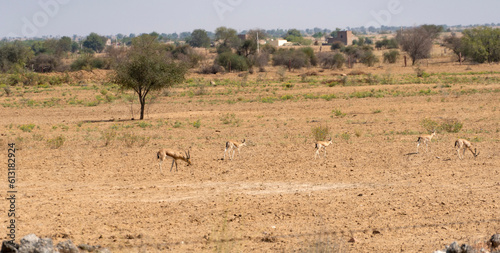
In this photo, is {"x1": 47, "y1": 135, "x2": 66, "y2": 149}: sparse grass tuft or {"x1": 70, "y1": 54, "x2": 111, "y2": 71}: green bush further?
{"x1": 70, "y1": 54, "x2": 111, "y2": 71}: green bush

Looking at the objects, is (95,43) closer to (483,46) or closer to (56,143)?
(483,46)

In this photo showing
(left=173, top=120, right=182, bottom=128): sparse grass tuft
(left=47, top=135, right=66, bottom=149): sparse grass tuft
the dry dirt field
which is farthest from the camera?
(left=173, top=120, right=182, bottom=128): sparse grass tuft

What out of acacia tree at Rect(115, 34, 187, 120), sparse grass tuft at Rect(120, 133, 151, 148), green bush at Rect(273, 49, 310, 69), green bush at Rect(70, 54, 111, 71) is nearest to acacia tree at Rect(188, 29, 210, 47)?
green bush at Rect(70, 54, 111, 71)

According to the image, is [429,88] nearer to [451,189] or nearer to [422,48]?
[451,189]

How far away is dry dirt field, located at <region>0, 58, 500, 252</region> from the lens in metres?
9.08

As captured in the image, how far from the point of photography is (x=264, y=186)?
40.7 ft

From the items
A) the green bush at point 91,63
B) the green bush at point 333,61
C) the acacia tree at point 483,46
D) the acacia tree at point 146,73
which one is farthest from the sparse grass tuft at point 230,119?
the green bush at point 91,63

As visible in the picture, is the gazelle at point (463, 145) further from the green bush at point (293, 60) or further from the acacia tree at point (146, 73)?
the green bush at point (293, 60)

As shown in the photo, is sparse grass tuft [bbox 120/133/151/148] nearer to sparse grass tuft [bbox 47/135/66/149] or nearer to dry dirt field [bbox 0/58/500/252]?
dry dirt field [bbox 0/58/500/252]

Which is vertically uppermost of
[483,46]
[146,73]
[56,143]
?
[483,46]

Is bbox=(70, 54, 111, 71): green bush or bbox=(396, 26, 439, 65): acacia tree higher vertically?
bbox=(396, 26, 439, 65): acacia tree

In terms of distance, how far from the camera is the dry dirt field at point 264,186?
357 inches

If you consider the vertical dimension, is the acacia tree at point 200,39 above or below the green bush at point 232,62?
above

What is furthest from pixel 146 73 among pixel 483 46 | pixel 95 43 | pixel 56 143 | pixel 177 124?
pixel 95 43
